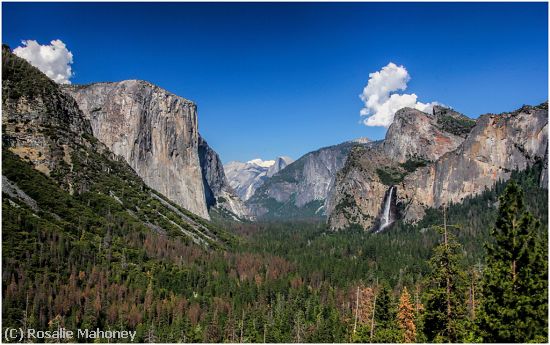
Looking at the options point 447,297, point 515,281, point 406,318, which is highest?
point 515,281

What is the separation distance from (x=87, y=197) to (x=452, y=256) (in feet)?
377

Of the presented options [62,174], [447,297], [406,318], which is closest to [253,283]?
[406,318]

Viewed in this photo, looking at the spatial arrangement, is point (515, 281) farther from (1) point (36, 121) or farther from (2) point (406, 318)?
(1) point (36, 121)

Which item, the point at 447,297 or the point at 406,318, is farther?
the point at 406,318

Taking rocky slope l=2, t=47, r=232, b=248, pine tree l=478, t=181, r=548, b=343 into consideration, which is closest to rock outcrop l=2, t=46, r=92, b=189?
rocky slope l=2, t=47, r=232, b=248

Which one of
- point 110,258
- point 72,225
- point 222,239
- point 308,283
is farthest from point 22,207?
point 222,239

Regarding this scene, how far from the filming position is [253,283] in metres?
104

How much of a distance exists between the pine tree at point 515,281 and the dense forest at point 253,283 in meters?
0.07

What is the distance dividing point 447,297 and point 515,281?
188 inches

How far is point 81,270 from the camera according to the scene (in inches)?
3452

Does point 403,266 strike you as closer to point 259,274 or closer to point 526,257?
point 259,274

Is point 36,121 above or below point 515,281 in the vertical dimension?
above

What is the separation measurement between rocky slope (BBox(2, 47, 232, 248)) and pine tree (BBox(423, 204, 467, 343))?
86453 mm

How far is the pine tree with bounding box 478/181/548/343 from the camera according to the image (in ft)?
85.3
